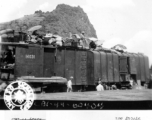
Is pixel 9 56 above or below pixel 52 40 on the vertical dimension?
below

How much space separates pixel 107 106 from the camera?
702 cm

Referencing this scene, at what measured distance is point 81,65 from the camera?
13.5 meters

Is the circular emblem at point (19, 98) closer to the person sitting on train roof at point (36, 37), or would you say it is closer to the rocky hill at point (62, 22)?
the person sitting on train roof at point (36, 37)

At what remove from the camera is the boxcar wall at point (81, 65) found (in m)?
11.0

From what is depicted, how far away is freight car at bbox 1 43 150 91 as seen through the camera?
1098 centimetres

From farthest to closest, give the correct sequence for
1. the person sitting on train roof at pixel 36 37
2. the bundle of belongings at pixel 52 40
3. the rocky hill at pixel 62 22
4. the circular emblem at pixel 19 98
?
the rocky hill at pixel 62 22 < the bundle of belongings at pixel 52 40 < the person sitting on train roof at pixel 36 37 < the circular emblem at pixel 19 98

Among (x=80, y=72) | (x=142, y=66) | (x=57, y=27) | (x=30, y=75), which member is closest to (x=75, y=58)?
(x=80, y=72)

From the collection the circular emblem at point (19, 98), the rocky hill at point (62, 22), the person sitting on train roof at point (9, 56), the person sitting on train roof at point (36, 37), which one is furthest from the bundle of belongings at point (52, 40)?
the rocky hill at point (62, 22)

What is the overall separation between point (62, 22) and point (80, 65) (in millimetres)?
46147

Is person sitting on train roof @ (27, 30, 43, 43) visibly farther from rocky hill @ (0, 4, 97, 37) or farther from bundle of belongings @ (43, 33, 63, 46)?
rocky hill @ (0, 4, 97, 37)

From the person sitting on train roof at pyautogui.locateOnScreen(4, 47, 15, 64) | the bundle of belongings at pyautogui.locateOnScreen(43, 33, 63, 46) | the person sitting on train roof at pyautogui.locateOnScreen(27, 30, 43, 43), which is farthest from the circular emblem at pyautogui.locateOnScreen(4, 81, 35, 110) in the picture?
the bundle of belongings at pyautogui.locateOnScreen(43, 33, 63, 46)

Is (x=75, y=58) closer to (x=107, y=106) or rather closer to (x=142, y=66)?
(x=107, y=106)

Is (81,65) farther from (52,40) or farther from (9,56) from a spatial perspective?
(9,56)

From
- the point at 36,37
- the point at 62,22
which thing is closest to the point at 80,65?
the point at 36,37
